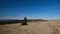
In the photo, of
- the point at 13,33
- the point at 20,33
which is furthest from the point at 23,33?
the point at 13,33

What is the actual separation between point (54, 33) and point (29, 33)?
193cm

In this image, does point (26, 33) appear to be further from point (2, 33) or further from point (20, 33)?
point (2, 33)

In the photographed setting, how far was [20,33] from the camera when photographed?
26.4ft

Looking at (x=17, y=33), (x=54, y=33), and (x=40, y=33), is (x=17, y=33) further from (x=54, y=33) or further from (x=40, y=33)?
(x=54, y=33)

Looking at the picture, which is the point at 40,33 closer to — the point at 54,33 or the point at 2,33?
the point at 54,33

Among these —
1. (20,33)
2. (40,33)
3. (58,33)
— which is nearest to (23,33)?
(20,33)

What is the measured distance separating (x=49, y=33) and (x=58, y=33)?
681 mm

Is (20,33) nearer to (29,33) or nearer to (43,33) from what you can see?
(29,33)

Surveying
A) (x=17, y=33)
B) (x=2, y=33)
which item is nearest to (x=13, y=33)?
(x=17, y=33)

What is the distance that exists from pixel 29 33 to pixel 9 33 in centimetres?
158

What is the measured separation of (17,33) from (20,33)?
0.23m

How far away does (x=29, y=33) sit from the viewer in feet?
26.1

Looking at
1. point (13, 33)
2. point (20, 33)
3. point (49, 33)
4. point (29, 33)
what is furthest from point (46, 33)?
point (13, 33)

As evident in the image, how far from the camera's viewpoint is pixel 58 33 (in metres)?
7.85
